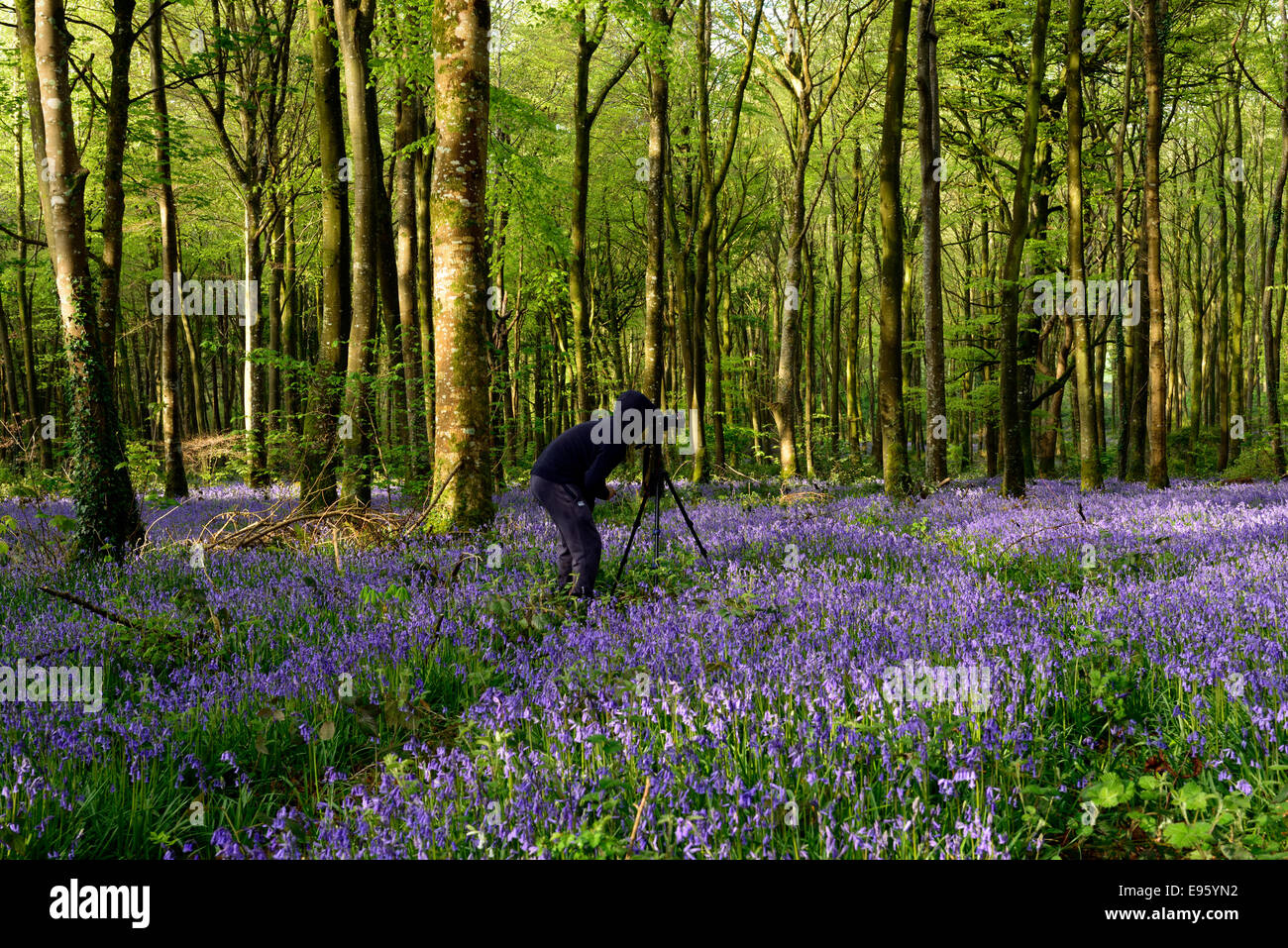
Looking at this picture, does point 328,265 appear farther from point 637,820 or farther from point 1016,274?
point 1016,274

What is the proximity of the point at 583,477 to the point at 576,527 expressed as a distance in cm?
48

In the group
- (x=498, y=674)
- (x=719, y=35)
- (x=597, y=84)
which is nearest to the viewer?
(x=498, y=674)

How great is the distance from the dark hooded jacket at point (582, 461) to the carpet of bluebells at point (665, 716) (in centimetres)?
91

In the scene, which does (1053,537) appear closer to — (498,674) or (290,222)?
(498,674)

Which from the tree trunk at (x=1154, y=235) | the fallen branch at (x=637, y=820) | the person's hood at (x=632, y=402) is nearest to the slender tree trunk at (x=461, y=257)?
the person's hood at (x=632, y=402)

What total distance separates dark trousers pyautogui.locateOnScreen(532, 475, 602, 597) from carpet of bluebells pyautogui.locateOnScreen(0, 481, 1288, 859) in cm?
30

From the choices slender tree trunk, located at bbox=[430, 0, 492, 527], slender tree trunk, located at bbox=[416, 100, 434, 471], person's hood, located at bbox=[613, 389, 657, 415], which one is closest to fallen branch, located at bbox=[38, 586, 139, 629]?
person's hood, located at bbox=[613, 389, 657, 415]

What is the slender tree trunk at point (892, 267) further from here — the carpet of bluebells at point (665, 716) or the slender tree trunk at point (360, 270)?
the slender tree trunk at point (360, 270)

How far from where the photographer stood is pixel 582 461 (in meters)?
5.95

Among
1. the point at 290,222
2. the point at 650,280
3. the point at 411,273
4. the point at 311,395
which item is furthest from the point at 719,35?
the point at 311,395

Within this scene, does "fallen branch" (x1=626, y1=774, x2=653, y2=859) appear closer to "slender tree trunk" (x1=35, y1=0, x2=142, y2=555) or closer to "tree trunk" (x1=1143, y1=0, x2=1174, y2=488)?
"slender tree trunk" (x1=35, y1=0, x2=142, y2=555)

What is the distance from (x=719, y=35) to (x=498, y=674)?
18726 millimetres

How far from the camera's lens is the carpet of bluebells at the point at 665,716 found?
8.17 feet

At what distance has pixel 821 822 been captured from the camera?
94.3 inches
